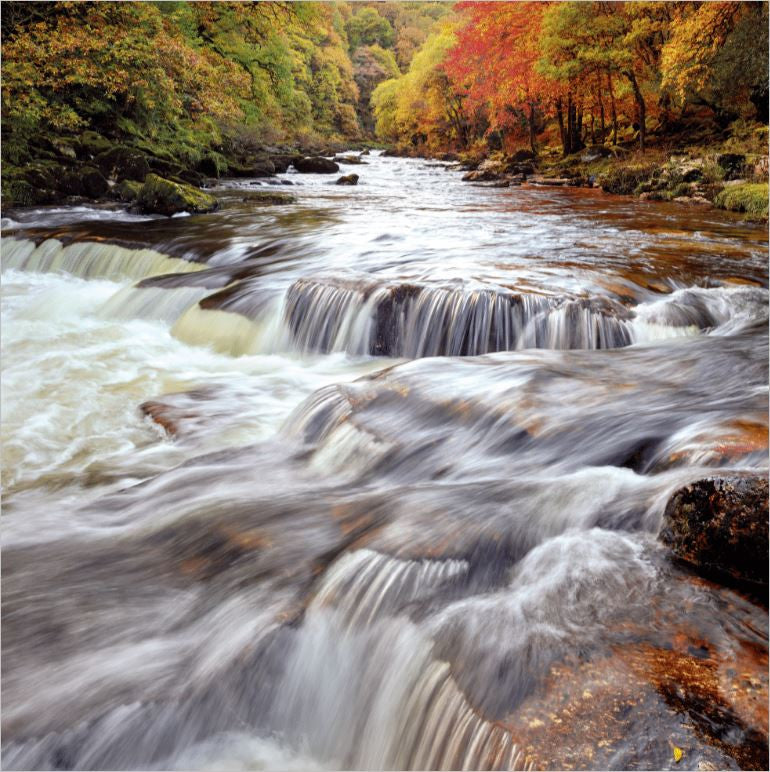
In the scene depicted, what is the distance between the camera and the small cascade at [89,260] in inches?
340

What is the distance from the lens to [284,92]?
18.9 meters

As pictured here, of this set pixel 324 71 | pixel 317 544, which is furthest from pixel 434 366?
pixel 324 71

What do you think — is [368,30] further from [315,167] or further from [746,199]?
[746,199]

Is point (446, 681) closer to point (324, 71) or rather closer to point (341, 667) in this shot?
point (341, 667)

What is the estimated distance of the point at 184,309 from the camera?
7.02 m

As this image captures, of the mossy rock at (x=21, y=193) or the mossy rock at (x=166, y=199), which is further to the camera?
the mossy rock at (x=21, y=193)

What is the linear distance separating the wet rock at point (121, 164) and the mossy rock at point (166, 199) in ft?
6.08

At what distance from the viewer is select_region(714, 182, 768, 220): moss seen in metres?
10.6

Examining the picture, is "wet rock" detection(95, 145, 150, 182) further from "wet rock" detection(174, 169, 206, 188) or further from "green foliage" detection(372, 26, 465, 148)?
"green foliage" detection(372, 26, 465, 148)

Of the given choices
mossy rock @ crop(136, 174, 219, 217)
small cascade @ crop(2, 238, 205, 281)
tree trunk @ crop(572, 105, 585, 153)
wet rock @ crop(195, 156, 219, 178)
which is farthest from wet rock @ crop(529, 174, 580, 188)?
small cascade @ crop(2, 238, 205, 281)

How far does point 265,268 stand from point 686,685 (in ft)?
21.9

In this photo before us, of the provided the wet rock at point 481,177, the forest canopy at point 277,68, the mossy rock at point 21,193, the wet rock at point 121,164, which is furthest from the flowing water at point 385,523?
the wet rock at point 481,177

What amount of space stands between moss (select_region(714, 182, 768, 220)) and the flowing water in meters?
4.49

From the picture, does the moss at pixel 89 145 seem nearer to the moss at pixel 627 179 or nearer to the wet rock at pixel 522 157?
the moss at pixel 627 179
